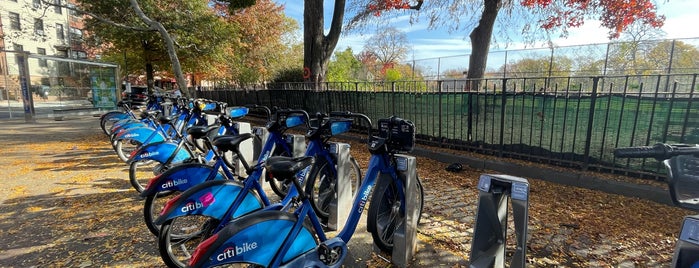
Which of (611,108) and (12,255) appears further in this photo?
(611,108)

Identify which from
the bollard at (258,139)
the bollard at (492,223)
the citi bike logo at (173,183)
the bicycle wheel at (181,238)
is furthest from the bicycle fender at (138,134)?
the bollard at (492,223)

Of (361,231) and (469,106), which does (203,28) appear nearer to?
(469,106)

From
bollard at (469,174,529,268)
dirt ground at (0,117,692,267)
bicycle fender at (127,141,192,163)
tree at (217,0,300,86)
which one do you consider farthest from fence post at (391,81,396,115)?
tree at (217,0,300,86)

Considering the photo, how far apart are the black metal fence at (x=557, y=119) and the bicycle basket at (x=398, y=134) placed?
3.54 meters

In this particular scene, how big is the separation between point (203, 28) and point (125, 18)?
252 cm

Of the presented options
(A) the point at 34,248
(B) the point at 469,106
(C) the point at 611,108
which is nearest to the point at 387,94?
(B) the point at 469,106

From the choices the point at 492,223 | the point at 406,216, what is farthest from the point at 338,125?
the point at 492,223

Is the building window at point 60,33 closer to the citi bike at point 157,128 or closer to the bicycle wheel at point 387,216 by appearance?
the citi bike at point 157,128

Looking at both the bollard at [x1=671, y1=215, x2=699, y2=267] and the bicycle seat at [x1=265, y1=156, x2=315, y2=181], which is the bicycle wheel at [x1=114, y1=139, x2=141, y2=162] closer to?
Result: the bicycle seat at [x1=265, y1=156, x2=315, y2=181]

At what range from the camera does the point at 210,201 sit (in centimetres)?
235

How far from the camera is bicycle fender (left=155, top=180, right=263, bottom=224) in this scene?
88.4 inches

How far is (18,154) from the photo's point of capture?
6801 mm

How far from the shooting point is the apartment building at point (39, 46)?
14.3m

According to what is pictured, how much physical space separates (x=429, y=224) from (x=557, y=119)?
3.09 meters
